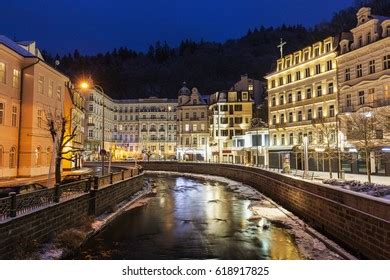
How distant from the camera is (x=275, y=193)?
116ft

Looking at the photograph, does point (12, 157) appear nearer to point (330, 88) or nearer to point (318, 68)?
point (330, 88)

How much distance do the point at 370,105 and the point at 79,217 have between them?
104ft

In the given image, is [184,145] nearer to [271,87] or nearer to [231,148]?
[231,148]

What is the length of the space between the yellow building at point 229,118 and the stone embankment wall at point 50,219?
53.9m

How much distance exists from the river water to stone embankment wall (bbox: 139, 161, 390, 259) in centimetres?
223

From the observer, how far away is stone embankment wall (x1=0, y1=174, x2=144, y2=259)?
13594 millimetres

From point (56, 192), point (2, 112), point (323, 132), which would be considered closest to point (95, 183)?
point (56, 192)

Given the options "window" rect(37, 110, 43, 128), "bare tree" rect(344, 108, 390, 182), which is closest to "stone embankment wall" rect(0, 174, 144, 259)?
"window" rect(37, 110, 43, 128)

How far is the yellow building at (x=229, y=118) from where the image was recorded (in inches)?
3212

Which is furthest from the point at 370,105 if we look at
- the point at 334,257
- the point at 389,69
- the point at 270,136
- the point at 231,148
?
the point at 231,148

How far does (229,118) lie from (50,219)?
67.1 m

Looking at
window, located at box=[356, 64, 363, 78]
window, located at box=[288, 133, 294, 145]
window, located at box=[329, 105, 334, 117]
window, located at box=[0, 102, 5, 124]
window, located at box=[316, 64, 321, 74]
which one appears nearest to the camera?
window, located at box=[0, 102, 5, 124]

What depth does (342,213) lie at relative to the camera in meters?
17.9

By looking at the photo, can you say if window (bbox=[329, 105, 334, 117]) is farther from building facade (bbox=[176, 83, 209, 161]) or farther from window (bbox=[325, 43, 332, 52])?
building facade (bbox=[176, 83, 209, 161])
